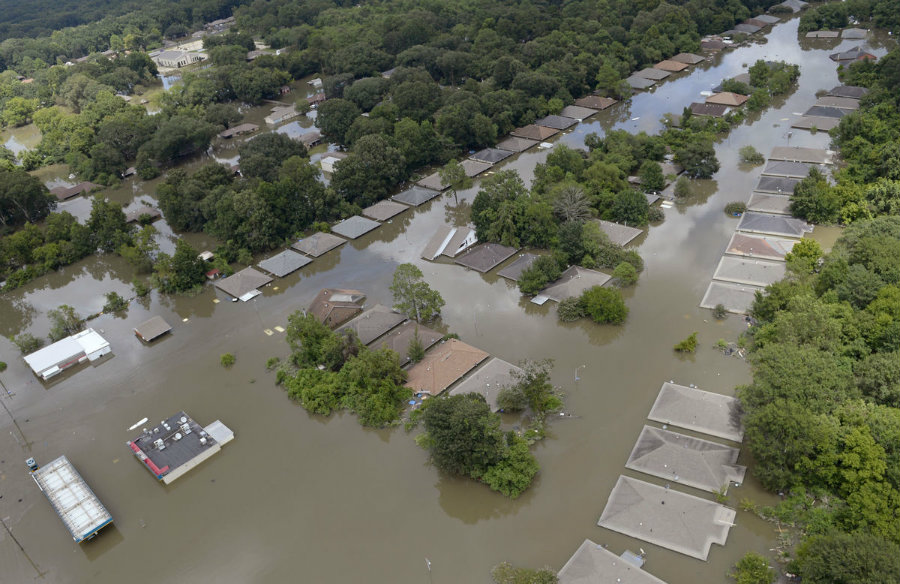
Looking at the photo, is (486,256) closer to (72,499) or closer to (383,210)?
(383,210)

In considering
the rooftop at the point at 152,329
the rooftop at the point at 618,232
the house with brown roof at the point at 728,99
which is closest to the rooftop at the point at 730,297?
the rooftop at the point at 618,232

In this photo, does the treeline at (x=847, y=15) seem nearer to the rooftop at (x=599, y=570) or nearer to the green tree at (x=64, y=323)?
the rooftop at (x=599, y=570)

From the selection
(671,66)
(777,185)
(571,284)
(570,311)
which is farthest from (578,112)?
(570,311)

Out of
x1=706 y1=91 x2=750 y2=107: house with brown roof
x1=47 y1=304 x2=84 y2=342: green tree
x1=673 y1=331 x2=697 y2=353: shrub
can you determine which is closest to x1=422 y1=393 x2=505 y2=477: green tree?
x1=673 y1=331 x2=697 y2=353: shrub

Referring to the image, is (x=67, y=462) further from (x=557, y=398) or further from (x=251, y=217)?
(x=557, y=398)

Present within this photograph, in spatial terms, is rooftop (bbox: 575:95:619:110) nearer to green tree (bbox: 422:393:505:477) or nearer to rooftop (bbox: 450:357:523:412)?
rooftop (bbox: 450:357:523:412)

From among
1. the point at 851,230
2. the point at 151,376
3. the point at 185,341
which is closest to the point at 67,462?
the point at 151,376
